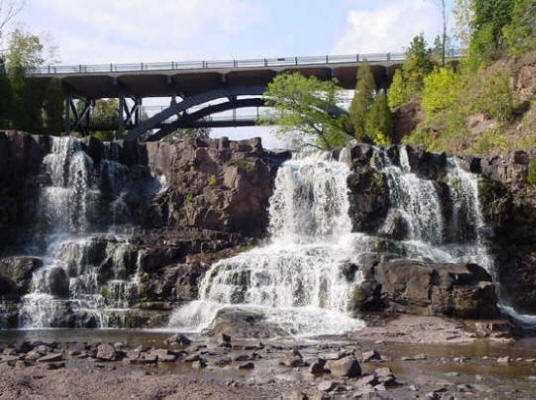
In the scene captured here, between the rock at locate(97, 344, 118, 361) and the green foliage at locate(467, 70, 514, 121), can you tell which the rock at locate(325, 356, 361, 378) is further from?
the green foliage at locate(467, 70, 514, 121)

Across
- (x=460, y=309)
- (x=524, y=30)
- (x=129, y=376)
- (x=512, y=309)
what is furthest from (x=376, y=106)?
(x=129, y=376)

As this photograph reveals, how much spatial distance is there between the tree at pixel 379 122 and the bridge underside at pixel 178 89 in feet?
18.9

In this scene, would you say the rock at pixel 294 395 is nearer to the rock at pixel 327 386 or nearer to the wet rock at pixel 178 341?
the rock at pixel 327 386

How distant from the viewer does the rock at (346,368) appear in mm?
12297

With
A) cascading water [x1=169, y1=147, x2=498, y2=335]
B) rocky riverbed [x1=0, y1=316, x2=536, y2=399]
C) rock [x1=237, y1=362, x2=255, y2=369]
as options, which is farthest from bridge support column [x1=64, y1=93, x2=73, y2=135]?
rock [x1=237, y1=362, x2=255, y2=369]

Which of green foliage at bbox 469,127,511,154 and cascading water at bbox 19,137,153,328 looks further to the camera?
green foliage at bbox 469,127,511,154

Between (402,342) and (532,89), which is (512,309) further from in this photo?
(532,89)

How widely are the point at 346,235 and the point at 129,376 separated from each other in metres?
17.4

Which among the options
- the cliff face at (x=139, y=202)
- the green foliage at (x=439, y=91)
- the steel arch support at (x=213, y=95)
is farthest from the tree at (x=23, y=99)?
the green foliage at (x=439, y=91)

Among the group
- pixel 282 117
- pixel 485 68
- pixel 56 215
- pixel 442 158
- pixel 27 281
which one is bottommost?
pixel 27 281

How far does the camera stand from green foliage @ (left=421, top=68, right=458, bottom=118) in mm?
44031

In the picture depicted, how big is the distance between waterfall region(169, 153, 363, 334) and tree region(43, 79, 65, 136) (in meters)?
24.3

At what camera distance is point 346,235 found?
28344mm

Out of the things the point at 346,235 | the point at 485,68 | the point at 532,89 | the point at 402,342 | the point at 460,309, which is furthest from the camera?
the point at 485,68
